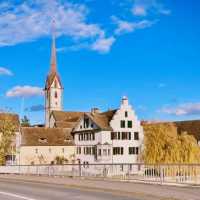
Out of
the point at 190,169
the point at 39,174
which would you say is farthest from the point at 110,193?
the point at 39,174

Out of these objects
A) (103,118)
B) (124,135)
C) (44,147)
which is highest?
(103,118)

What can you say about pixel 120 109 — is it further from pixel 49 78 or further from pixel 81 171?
pixel 49 78

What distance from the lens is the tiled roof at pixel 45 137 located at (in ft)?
235

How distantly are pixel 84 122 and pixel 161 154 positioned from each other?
525 inches

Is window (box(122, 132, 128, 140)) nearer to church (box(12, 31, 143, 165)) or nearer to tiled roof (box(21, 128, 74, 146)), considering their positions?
church (box(12, 31, 143, 165))

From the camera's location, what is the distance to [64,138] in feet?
245

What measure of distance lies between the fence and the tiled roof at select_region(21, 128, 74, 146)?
3342 centimetres

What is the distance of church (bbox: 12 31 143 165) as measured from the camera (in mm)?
69750

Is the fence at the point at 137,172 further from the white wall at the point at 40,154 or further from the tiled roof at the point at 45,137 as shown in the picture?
the tiled roof at the point at 45,137

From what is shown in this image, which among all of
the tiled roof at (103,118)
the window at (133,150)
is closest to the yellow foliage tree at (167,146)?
the window at (133,150)

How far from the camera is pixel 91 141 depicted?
71.6m

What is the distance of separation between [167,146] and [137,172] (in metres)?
39.1

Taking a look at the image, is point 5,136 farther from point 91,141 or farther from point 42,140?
point 91,141

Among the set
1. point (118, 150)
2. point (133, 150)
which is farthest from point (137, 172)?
point (133, 150)
